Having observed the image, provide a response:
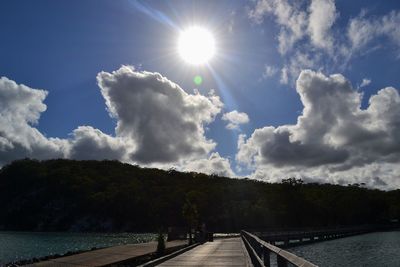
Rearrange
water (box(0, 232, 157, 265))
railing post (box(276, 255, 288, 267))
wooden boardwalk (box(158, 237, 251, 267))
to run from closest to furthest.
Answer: railing post (box(276, 255, 288, 267)) < wooden boardwalk (box(158, 237, 251, 267)) < water (box(0, 232, 157, 265))

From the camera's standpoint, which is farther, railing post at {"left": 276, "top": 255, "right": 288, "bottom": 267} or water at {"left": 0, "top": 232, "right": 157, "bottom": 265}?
water at {"left": 0, "top": 232, "right": 157, "bottom": 265}

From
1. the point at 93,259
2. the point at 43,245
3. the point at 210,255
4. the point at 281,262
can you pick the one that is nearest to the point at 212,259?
Result: the point at 210,255

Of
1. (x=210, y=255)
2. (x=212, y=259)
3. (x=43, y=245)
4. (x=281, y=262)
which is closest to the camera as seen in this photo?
(x=281, y=262)

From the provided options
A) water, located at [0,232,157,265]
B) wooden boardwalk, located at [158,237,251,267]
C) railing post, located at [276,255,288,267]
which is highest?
water, located at [0,232,157,265]

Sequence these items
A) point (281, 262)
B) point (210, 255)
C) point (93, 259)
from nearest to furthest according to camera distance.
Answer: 1. point (281, 262)
2. point (210, 255)
3. point (93, 259)

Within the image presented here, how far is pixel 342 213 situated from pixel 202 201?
58.2 metres

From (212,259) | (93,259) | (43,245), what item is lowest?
(212,259)

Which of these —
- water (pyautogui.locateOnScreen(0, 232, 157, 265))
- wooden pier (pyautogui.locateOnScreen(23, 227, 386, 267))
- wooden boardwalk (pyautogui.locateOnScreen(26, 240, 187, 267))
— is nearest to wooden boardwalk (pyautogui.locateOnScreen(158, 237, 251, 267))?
wooden pier (pyautogui.locateOnScreen(23, 227, 386, 267))

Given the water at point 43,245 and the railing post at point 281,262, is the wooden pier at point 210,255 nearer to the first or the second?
the railing post at point 281,262

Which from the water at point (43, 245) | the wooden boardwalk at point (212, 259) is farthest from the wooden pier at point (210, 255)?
the water at point (43, 245)

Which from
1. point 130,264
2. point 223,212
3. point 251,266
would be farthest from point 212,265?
point 223,212

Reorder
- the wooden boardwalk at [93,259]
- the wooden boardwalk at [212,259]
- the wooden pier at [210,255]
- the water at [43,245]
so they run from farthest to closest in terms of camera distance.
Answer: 1. the water at [43,245]
2. the wooden boardwalk at [93,259]
3. the wooden boardwalk at [212,259]
4. the wooden pier at [210,255]

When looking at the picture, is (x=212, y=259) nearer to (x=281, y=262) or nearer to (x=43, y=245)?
(x=281, y=262)

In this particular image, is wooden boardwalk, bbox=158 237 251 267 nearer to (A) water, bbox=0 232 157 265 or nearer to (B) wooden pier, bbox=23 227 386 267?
(B) wooden pier, bbox=23 227 386 267
